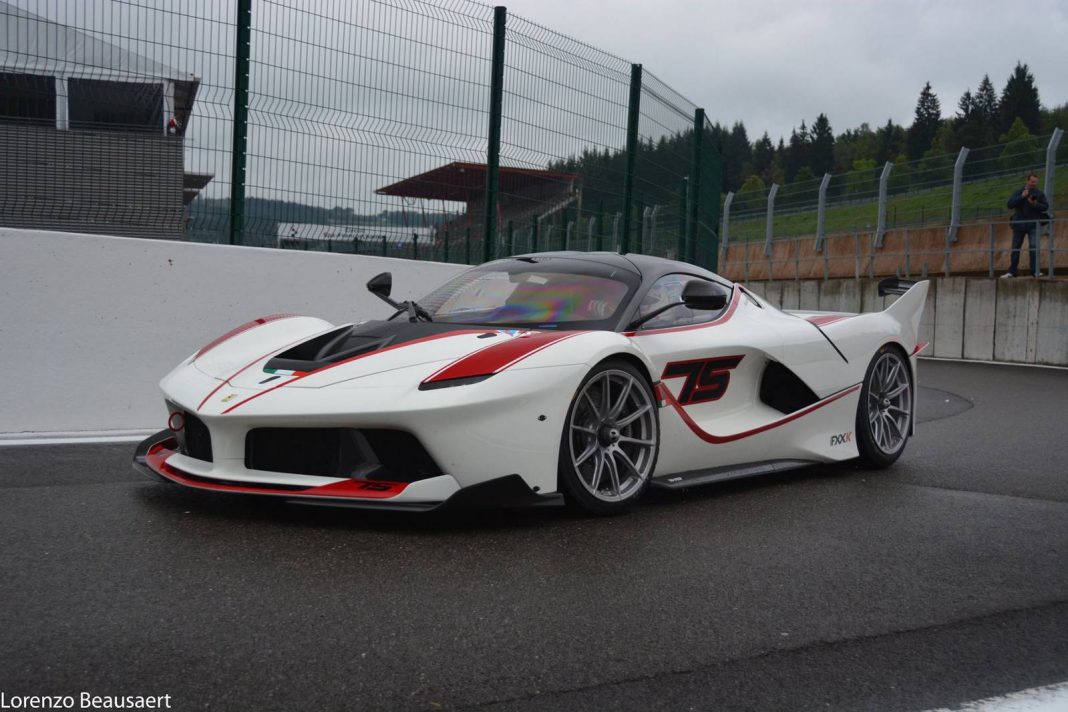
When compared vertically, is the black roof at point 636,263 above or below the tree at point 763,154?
below

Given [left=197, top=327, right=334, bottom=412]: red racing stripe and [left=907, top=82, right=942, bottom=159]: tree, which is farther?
[left=907, top=82, right=942, bottom=159]: tree

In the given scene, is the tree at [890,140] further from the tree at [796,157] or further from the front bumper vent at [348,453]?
the front bumper vent at [348,453]

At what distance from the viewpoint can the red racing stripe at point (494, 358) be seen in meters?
4.05

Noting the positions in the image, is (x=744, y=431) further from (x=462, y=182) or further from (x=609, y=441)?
(x=462, y=182)

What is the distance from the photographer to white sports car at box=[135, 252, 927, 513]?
3.96 metres

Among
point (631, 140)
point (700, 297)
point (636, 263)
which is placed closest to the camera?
point (700, 297)

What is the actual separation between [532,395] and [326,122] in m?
4.07

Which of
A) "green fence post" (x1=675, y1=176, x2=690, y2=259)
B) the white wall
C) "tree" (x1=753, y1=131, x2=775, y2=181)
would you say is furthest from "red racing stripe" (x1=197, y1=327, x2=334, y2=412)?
"tree" (x1=753, y1=131, x2=775, y2=181)

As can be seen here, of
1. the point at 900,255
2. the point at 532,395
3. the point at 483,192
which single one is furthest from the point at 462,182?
the point at 900,255

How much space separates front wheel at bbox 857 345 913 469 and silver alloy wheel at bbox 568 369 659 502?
1908 mm

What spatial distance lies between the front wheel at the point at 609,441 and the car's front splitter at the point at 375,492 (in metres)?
0.22

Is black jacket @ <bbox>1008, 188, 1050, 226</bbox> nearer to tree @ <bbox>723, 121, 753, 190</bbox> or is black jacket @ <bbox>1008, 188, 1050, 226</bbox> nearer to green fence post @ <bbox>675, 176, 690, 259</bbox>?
green fence post @ <bbox>675, 176, 690, 259</bbox>

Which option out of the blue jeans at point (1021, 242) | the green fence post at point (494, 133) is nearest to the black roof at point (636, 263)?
the green fence post at point (494, 133)

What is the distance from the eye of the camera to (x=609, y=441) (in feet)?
14.7
